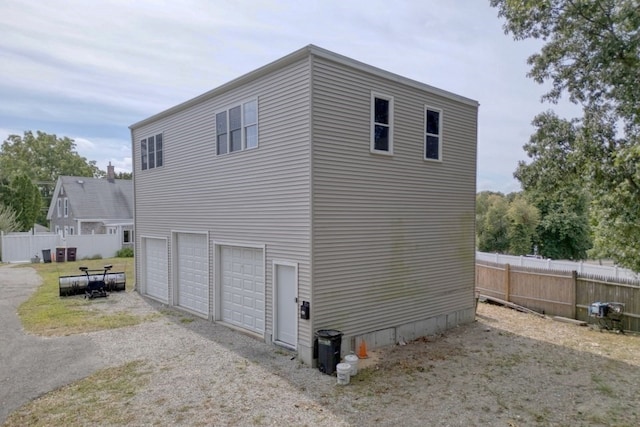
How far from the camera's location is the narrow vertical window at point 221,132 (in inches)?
421

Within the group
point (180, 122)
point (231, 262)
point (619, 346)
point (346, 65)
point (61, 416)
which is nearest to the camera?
point (61, 416)

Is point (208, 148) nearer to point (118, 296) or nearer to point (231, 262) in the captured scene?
point (231, 262)

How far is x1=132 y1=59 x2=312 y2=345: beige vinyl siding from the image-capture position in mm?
8312

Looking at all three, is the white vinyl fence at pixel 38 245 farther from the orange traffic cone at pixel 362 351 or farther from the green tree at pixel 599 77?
the green tree at pixel 599 77

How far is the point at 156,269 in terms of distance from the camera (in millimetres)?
14586

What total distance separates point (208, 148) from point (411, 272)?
6.95 metres

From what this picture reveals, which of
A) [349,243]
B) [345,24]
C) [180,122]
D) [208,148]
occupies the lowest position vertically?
[349,243]

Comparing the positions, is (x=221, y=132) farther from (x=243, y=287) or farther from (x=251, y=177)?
(x=243, y=287)

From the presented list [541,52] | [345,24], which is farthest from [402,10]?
[541,52]

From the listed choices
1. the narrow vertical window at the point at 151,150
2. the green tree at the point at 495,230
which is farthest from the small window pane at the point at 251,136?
the green tree at the point at 495,230

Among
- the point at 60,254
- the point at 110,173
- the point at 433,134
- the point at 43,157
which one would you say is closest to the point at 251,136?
the point at 433,134

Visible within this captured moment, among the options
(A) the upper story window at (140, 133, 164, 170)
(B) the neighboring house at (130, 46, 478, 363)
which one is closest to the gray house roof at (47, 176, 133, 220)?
(A) the upper story window at (140, 133, 164, 170)

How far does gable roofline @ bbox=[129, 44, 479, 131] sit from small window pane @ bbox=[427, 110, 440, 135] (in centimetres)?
56

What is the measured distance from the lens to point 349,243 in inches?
345
